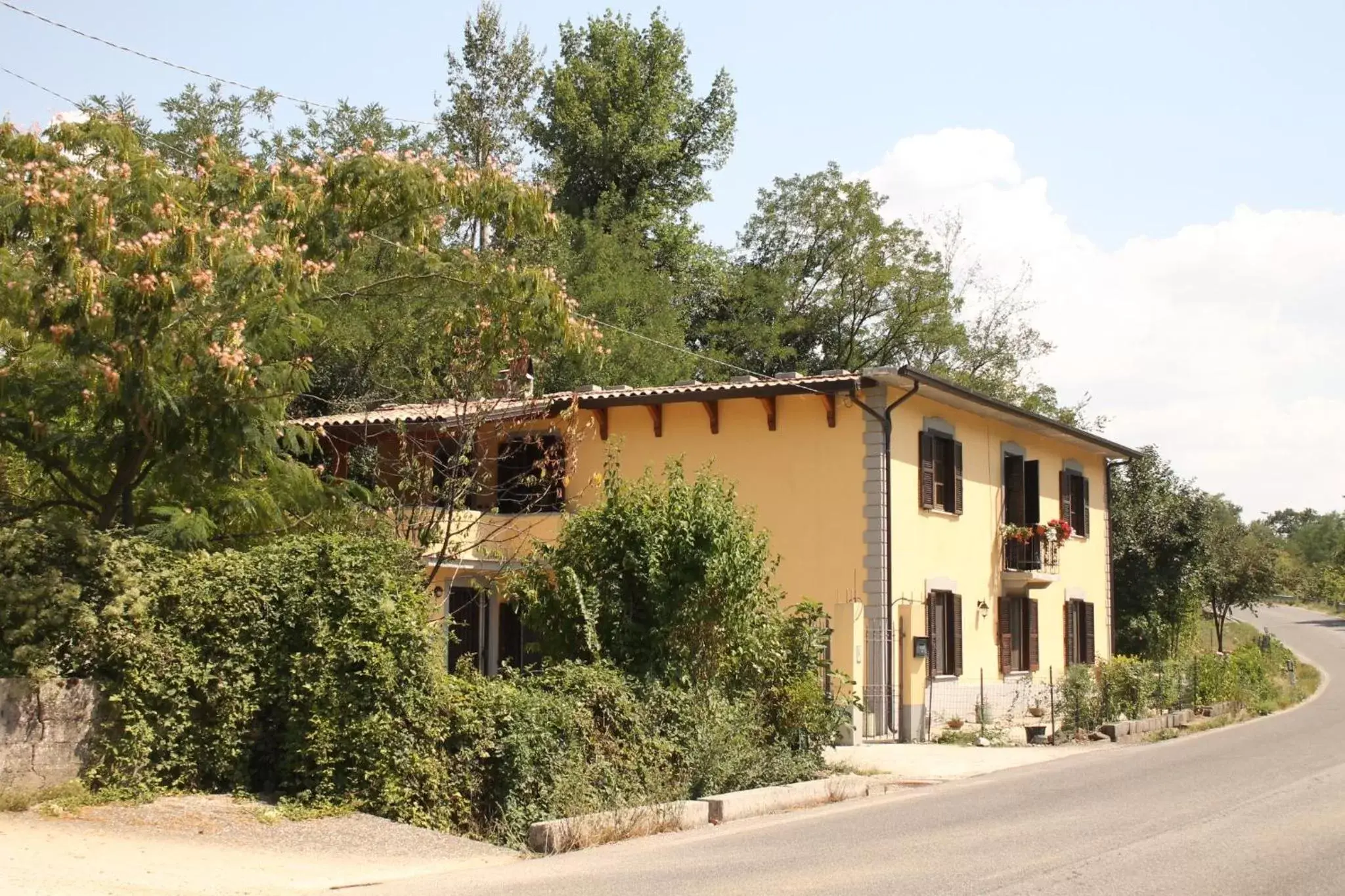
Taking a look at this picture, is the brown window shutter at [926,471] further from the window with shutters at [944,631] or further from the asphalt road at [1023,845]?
→ the asphalt road at [1023,845]

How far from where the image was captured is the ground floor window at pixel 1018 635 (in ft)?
86.2

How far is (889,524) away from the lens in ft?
71.8

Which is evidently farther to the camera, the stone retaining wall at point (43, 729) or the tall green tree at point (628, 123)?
the tall green tree at point (628, 123)

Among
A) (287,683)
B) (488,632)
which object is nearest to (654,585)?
(287,683)

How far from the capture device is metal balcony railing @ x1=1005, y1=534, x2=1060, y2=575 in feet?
86.4

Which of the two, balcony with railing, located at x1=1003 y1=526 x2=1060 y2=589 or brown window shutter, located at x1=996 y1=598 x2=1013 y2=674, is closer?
brown window shutter, located at x1=996 y1=598 x2=1013 y2=674

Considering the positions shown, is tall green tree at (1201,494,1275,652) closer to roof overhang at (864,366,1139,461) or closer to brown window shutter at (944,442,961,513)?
roof overhang at (864,366,1139,461)

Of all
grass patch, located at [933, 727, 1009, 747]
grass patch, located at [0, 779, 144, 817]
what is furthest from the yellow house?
grass patch, located at [0, 779, 144, 817]

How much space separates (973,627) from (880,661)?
419 cm

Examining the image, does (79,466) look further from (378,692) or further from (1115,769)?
(1115,769)

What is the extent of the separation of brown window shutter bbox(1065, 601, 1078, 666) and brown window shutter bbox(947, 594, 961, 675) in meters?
6.48

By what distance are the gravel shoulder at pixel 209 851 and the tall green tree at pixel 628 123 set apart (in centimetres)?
3299

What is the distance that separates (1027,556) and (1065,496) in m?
3.96

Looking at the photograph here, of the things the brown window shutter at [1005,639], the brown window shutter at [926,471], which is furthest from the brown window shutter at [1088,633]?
the brown window shutter at [926,471]
